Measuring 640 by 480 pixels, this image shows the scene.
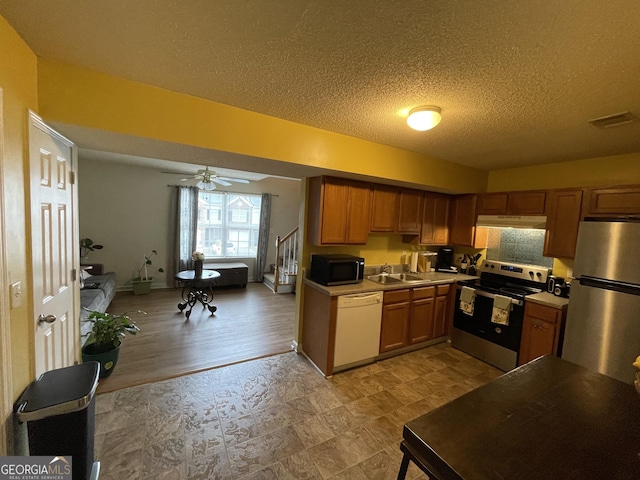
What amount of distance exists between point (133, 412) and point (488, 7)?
3.34 meters

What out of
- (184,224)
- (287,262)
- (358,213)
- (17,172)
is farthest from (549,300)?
(184,224)

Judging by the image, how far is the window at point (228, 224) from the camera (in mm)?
6102

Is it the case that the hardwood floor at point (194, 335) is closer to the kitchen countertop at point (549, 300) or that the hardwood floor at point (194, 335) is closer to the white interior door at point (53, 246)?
the white interior door at point (53, 246)

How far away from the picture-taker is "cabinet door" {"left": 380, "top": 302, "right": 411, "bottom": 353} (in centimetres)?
301

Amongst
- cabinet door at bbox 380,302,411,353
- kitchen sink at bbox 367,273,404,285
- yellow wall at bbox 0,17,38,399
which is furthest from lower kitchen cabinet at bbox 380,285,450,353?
yellow wall at bbox 0,17,38,399

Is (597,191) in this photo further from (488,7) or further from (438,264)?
(488,7)

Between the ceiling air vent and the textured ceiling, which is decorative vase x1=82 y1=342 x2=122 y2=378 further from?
the ceiling air vent

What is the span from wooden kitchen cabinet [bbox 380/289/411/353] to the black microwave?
16.8 inches

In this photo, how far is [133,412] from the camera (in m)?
2.10

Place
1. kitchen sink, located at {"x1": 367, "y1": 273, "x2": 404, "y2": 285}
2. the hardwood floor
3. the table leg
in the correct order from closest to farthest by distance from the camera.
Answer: the table leg
the hardwood floor
kitchen sink, located at {"x1": 367, "y1": 273, "x2": 404, "y2": 285}

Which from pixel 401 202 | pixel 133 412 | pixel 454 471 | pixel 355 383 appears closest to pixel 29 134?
pixel 133 412

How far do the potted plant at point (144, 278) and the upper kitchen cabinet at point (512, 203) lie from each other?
20.0ft

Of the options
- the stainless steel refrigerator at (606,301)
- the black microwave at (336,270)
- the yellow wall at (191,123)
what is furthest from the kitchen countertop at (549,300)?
the yellow wall at (191,123)

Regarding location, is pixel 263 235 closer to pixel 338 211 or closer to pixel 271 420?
pixel 338 211
